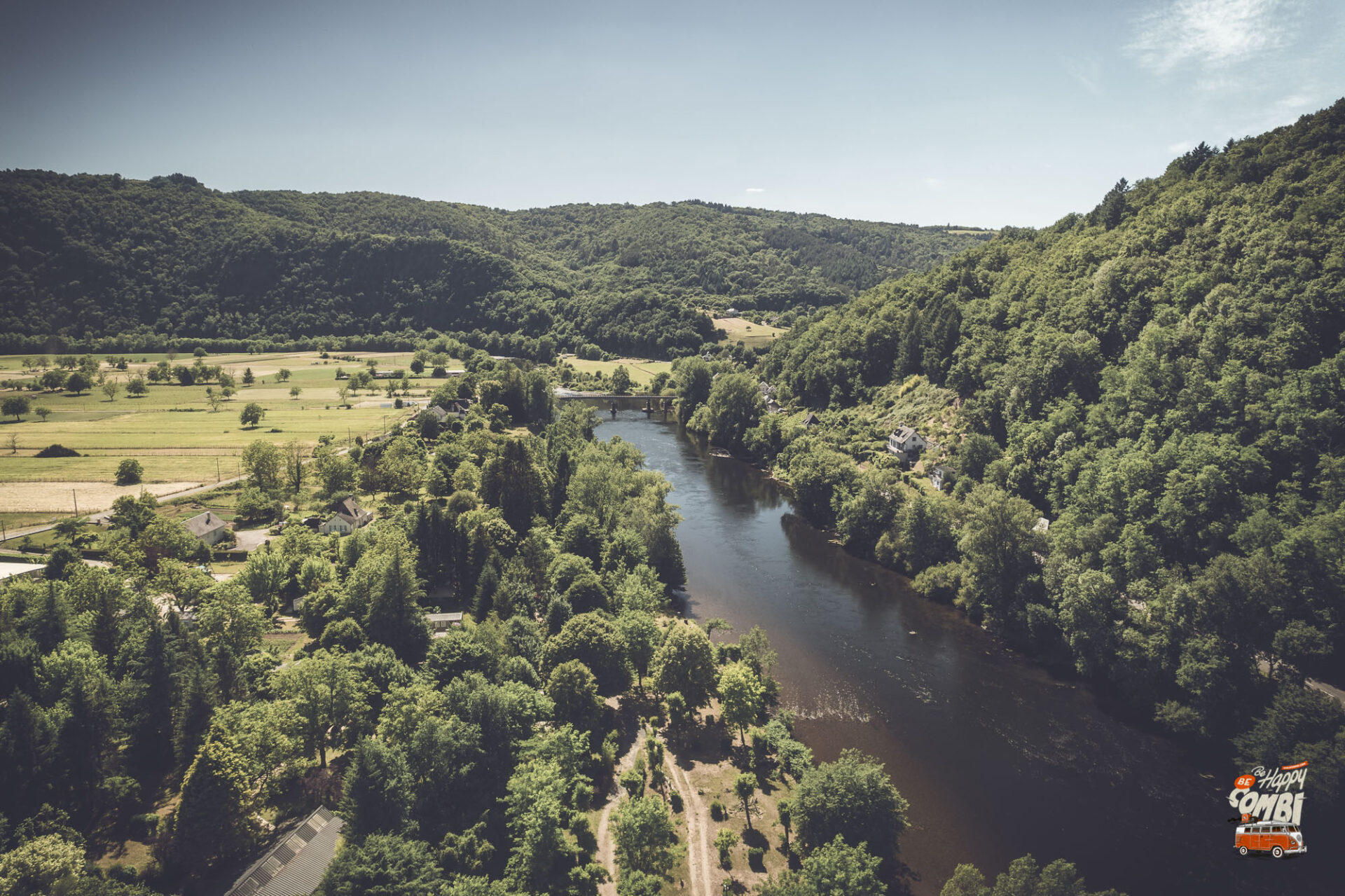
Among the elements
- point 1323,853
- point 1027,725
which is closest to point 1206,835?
point 1323,853

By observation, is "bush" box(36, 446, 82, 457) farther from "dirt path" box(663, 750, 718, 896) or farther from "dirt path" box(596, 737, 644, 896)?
"dirt path" box(663, 750, 718, 896)

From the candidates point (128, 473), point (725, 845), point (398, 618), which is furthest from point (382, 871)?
point (128, 473)

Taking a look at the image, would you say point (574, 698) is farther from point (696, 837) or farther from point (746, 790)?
point (746, 790)

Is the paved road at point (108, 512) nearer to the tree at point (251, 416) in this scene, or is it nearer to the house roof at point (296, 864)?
the tree at point (251, 416)

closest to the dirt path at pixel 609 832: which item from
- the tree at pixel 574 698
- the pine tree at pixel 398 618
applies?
the tree at pixel 574 698

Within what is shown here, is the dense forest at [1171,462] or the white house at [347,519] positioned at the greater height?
the dense forest at [1171,462]

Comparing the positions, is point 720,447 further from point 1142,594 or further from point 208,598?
point 208,598
